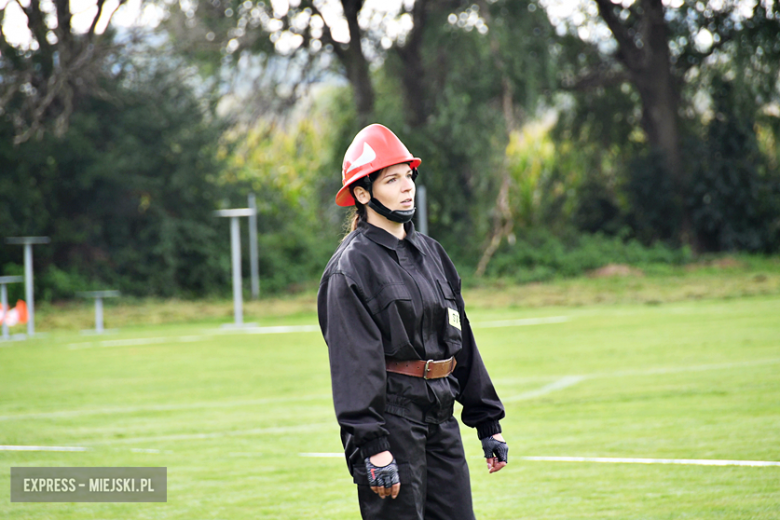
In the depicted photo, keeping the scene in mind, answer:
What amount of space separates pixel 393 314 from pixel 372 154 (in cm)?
62

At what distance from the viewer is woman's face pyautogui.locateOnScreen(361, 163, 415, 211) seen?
354 cm

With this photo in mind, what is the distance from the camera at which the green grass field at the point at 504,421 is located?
226 inches

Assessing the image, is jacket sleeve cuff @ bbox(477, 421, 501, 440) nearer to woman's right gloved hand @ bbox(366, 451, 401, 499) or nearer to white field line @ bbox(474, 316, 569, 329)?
Answer: woman's right gloved hand @ bbox(366, 451, 401, 499)

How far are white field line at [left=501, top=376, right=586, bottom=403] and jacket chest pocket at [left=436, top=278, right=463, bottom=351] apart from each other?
589cm

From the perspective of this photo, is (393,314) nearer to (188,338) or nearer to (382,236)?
(382,236)

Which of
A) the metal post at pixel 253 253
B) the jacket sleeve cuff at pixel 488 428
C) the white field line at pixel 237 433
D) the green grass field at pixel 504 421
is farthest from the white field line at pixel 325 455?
the metal post at pixel 253 253

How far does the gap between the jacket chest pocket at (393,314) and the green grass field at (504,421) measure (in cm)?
235

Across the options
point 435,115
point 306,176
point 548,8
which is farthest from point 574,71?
point 306,176

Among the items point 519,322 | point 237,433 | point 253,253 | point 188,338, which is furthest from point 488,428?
point 253,253

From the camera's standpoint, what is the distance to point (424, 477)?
3.41 metres

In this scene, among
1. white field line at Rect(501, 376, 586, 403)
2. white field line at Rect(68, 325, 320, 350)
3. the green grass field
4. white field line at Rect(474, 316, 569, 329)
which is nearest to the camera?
the green grass field

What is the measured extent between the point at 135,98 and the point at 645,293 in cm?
1521

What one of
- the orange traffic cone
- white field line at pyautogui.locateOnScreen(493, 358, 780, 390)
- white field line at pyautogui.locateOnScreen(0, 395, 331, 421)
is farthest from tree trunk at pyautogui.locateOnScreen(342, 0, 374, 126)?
white field line at pyautogui.locateOnScreen(0, 395, 331, 421)

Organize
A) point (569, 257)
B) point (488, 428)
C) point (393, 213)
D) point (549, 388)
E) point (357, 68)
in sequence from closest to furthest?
1. point (393, 213)
2. point (488, 428)
3. point (549, 388)
4. point (569, 257)
5. point (357, 68)
